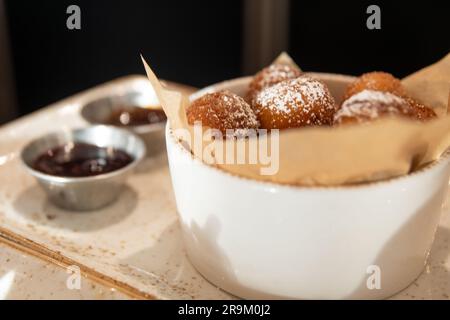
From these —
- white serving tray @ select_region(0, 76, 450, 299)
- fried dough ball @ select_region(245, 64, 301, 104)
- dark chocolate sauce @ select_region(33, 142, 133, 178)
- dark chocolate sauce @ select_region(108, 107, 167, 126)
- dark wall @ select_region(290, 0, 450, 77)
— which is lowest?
white serving tray @ select_region(0, 76, 450, 299)

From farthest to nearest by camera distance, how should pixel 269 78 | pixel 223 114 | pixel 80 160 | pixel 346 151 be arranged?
pixel 80 160 → pixel 269 78 → pixel 223 114 → pixel 346 151

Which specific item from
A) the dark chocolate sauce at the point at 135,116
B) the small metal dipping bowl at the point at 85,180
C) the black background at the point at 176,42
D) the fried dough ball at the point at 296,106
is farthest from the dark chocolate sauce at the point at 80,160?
the black background at the point at 176,42

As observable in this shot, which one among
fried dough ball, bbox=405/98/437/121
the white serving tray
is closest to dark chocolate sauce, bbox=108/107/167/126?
the white serving tray

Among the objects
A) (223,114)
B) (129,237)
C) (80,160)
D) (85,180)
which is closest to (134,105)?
(80,160)

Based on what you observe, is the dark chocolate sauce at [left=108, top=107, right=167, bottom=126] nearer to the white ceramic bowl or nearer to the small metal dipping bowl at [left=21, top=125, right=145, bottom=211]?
the small metal dipping bowl at [left=21, top=125, right=145, bottom=211]

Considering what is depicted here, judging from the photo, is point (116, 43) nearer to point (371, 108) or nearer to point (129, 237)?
point (129, 237)

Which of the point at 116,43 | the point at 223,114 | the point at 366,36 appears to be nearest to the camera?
the point at 223,114
